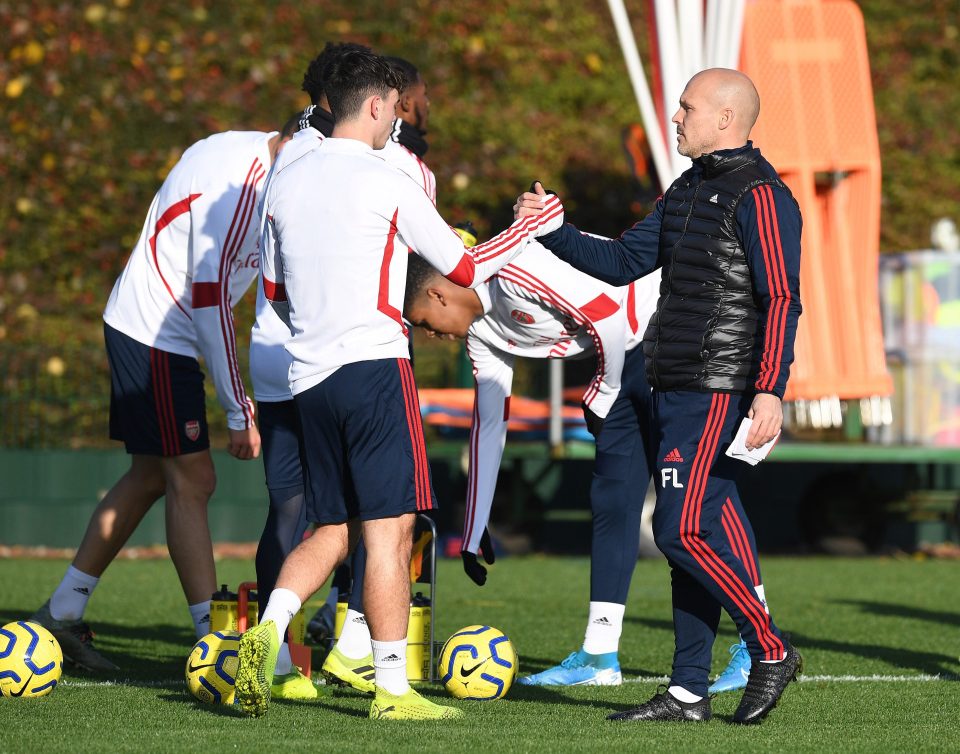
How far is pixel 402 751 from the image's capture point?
4414 millimetres

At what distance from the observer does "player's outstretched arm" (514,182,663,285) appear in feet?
17.0

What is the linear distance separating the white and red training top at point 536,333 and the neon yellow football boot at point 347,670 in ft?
2.17

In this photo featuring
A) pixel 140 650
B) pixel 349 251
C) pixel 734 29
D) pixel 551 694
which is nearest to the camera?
pixel 349 251

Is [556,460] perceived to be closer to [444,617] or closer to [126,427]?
[444,617]

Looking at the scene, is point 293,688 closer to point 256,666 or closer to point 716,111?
point 256,666

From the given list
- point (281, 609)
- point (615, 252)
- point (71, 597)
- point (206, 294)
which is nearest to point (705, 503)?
point (615, 252)

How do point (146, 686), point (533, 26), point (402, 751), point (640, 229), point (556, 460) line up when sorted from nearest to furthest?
1. point (402, 751)
2. point (640, 229)
3. point (146, 686)
4. point (556, 460)
5. point (533, 26)

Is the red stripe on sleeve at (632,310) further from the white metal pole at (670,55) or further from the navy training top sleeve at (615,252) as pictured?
the white metal pole at (670,55)

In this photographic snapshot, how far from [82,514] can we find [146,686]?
7.28 metres

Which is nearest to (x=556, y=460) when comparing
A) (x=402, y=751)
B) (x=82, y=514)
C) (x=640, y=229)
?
(x=82, y=514)

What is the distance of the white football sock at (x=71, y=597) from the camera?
6234mm

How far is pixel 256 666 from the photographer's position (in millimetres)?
4715

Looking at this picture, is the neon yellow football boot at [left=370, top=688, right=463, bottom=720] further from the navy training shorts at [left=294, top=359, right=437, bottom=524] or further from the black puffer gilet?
the black puffer gilet

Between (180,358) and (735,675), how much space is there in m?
2.41
